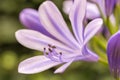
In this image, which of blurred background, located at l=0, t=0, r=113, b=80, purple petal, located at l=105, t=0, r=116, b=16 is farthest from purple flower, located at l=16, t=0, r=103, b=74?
blurred background, located at l=0, t=0, r=113, b=80

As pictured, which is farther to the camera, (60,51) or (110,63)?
(60,51)

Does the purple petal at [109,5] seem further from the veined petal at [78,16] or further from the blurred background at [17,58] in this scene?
the blurred background at [17,58]

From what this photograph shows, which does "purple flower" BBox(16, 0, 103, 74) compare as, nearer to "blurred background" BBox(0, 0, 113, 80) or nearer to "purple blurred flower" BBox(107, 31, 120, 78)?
"purple blurred flower" BBox(107, 31, 120, 78)

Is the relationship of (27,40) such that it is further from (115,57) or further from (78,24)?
(115,57)

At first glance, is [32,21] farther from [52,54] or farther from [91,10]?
[91,10]

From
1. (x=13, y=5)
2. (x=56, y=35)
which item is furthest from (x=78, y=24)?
(x=13, y=5)
